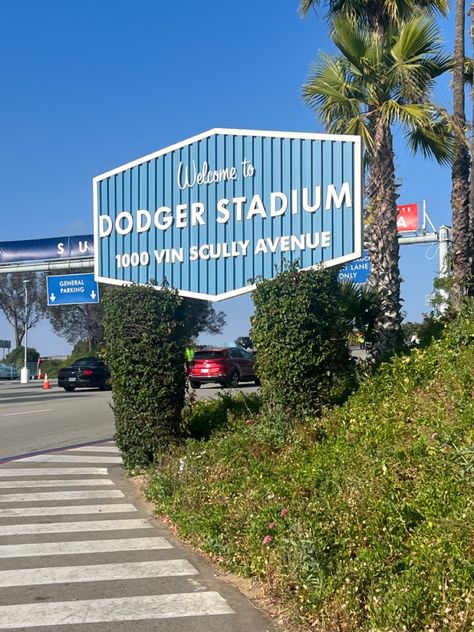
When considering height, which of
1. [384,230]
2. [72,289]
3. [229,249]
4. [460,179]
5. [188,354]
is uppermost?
[72,289]

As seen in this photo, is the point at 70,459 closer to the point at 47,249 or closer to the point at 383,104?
the point at 383,104

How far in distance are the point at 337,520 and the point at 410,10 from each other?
10209mm

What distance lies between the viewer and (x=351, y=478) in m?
5.71

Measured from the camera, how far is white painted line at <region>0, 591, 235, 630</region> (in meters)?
5.07

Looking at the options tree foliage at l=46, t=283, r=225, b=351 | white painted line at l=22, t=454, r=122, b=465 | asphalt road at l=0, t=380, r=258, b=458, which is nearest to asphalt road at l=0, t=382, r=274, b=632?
white painted line at l=22, t=454, r=122, b=465

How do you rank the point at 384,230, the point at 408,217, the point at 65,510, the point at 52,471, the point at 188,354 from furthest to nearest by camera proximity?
the point at 408,217
the point at 384,230
the point at 52,471
the point at 188,354
the point at 65,510

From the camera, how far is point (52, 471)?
11211 millimetres

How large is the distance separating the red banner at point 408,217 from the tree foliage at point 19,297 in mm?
31800

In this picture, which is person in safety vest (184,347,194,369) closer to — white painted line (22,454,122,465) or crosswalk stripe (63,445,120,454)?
white painted line (22,454,122,465)

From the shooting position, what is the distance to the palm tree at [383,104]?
11.3m

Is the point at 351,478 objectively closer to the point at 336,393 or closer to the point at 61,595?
the point at 61,595

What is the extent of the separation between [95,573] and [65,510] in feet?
8.52

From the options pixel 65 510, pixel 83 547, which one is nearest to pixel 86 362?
pixel 65 510

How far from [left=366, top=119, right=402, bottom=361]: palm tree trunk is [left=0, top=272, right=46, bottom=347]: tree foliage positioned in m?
54.0
